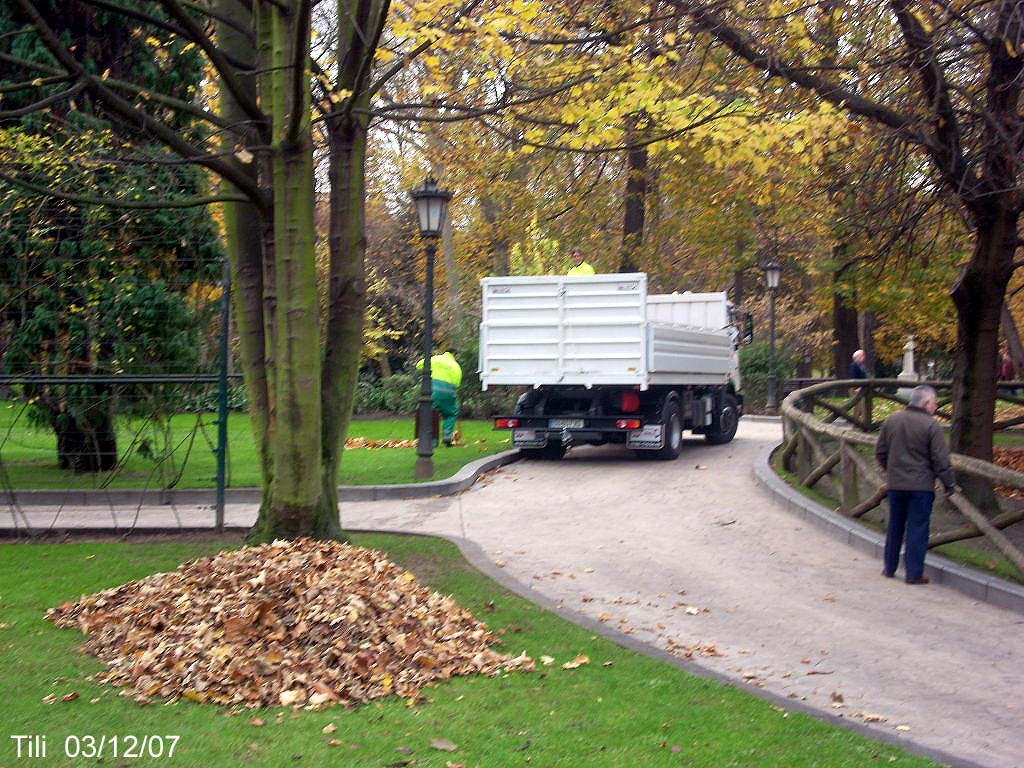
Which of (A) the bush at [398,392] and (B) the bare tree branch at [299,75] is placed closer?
(B) the bare tree branch at [299,75]

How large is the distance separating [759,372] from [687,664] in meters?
32.7

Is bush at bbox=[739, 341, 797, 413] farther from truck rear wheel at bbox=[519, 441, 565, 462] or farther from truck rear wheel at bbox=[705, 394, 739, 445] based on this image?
truck rear wheel at bbox=[519, 441, 565, 462]

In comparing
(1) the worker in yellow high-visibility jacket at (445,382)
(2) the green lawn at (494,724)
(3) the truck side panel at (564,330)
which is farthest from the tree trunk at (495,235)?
(2) the green lawn at (494,724)

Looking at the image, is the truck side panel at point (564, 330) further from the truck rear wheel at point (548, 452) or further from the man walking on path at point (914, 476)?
the man walking on path at point (914, 476)

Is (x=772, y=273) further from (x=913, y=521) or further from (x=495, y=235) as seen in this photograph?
(x=913, y=521)

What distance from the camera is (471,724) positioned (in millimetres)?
5398

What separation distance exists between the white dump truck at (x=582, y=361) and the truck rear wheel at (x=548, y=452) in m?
Result: 0.02

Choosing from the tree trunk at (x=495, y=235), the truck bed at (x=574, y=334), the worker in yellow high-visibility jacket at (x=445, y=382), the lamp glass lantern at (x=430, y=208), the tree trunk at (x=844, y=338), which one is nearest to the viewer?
the lamp glass lantern at (x=430, y=208)

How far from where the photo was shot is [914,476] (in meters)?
9.74

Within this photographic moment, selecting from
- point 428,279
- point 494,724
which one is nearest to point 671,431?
point 428,279

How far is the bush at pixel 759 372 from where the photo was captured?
37.8 metres

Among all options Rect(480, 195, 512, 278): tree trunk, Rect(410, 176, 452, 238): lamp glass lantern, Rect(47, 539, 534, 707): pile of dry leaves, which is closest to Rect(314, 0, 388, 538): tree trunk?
Rect(47, 539, 534, 707): pile of dry leaves

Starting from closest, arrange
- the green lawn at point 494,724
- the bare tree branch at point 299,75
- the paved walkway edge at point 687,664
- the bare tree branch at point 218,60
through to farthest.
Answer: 1. the green lawn at point 494,724
2. the paved walkway edge at point 687,664
3. the bare tree branch at point 299,75
4. the bare tree branch at point 218,60

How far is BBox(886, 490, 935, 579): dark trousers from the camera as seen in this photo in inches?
384
